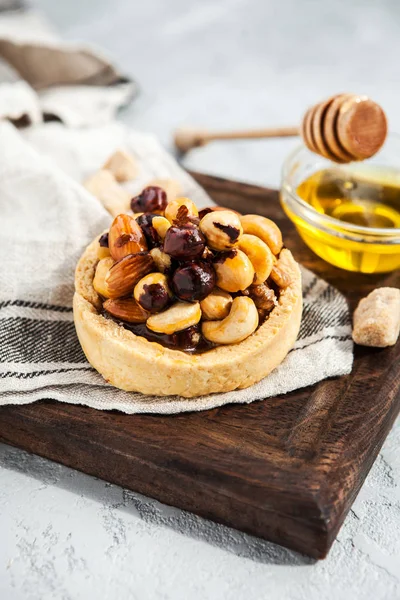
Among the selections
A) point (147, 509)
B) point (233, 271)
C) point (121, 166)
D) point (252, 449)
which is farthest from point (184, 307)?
point (121, 166)

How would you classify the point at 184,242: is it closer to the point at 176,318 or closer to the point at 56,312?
the point at 176,318

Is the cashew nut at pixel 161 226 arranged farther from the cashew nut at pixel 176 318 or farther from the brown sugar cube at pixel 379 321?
the brown sugar cube at pixel 379 321

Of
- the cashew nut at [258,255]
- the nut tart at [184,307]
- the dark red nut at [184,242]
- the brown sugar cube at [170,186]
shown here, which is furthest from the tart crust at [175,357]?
the brown sugar cube at [170,186]

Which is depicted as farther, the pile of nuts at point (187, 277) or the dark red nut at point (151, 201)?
the dark red nut at point (151, 201)

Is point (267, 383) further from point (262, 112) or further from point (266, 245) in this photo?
point (262, 112)

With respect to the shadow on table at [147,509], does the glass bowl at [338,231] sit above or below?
above
